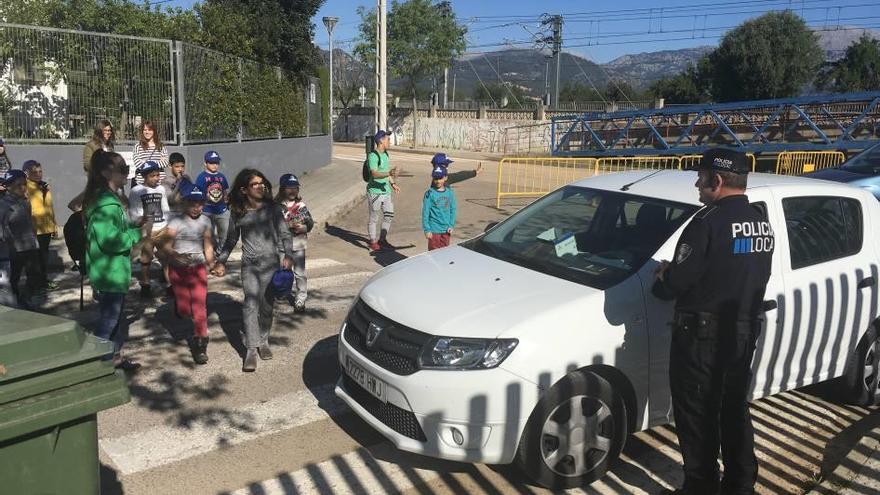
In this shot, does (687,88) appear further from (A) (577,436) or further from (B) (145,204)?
(A) (577,436)

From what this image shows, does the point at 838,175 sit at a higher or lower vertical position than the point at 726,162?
lower

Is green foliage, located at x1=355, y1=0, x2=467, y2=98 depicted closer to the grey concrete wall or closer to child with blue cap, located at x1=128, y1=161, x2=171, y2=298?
the grey concrete wall

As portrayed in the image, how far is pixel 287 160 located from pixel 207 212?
10.3 m

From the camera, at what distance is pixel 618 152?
27.3m

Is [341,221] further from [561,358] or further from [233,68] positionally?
[561,358]

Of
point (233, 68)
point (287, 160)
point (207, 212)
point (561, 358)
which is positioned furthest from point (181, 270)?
point (287, 160)

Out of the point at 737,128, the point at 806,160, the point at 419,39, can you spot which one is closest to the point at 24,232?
the point at 806,160

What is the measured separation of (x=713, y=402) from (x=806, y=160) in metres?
20.4

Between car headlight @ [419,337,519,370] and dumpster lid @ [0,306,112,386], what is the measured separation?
154 centimetres

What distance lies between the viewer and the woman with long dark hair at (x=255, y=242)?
212 inches

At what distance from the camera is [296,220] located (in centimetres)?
678

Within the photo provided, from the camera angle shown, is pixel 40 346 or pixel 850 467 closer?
pixel 40 346

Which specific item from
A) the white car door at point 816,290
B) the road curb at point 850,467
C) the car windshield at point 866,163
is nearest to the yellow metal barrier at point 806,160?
the car windshield at point 866,163

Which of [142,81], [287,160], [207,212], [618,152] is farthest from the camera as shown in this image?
[618,152]
